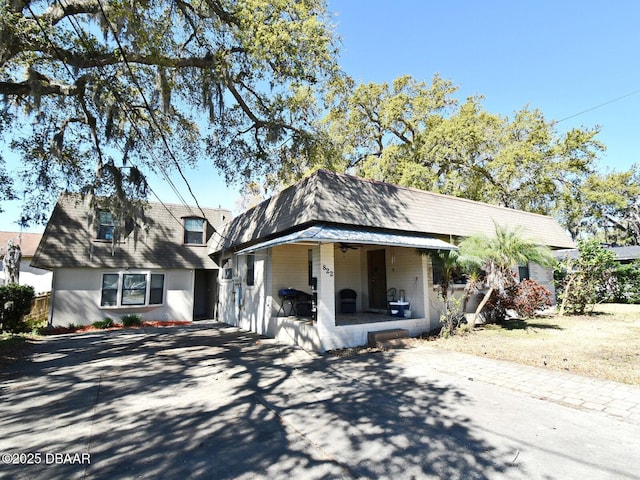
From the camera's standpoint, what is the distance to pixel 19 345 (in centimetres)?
919

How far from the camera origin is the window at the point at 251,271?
11543mm

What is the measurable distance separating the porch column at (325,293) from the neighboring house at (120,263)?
833 centimetres

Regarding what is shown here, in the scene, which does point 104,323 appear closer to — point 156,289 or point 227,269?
point 156,289

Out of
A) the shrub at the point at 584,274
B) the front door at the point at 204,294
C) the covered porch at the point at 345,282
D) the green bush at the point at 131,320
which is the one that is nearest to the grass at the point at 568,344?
the shrub at the point at 584,274

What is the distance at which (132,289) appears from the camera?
47.5 ft

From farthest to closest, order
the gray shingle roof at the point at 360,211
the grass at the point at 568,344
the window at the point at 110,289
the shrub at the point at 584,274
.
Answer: the window at the point at 110,289, the shrub at the point at 584,274, the gray shingle roof at the point at 360,211, the grass at the point at 568,344

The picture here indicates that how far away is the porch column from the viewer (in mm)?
7847

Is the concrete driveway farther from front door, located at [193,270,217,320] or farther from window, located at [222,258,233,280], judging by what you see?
front door, located at [193,270,217,320]

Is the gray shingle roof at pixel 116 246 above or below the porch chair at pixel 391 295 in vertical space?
above

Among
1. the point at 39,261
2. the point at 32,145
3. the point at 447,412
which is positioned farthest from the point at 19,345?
the point at 447,412

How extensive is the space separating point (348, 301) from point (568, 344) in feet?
19.1

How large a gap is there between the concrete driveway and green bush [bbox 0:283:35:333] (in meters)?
6.85

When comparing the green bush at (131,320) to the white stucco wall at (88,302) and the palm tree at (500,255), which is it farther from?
the palm tree at (500,255)

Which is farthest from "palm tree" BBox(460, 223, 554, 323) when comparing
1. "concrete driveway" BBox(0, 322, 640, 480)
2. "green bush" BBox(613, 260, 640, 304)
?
"green bush" BBox(613, 260, 640, 304)
